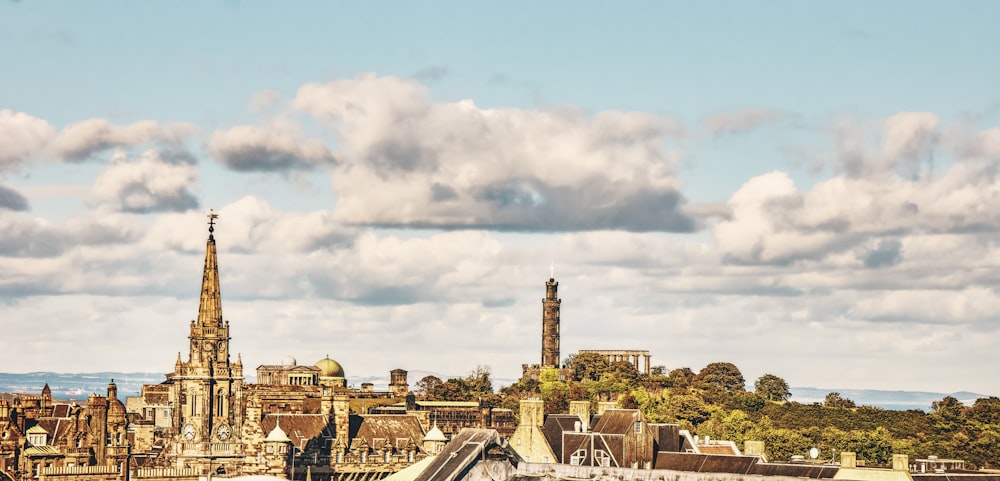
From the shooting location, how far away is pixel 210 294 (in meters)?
148

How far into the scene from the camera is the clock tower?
468ft

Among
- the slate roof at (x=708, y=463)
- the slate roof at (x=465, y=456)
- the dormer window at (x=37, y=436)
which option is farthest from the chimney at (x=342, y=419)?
the slate roof at (x=465, y=456)

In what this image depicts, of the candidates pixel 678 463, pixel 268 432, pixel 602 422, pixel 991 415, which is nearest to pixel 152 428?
pixel 268 432

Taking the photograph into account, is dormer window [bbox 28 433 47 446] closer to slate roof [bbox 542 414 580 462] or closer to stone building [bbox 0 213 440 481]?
stone building [bbox 0 213 440 481]

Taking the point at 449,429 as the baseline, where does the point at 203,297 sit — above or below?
above

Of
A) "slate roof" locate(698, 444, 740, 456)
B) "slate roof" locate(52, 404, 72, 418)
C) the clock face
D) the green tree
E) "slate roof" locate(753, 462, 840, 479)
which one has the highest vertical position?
the green tree

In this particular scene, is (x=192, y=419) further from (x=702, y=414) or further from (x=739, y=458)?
(x=702, y=414)

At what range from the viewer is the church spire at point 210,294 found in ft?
487

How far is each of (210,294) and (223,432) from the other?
1324cm

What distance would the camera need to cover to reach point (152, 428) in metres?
161

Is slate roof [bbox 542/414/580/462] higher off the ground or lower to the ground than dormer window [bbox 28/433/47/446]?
higher

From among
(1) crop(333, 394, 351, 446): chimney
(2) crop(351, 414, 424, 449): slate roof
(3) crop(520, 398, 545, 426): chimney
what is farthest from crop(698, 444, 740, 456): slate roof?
(1) crop(333, 394, 351, 446): chimney

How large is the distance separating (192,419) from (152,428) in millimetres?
18705

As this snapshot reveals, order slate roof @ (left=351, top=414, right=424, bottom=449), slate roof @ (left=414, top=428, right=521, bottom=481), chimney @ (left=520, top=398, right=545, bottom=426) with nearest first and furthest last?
slate roof @ (left=414, top=428, right=521, bottom=481) → chimney @ (left=520, top=398, right=545, bottom=426) → slate roof @ (left=351, top=414, right=424, bottom=449)
